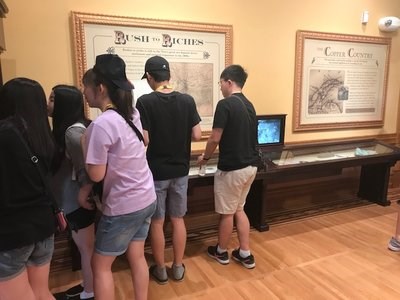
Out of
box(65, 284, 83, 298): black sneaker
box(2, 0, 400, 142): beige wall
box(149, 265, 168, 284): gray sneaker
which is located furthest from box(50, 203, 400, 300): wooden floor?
box(2, 0, 400, 142): beige wall

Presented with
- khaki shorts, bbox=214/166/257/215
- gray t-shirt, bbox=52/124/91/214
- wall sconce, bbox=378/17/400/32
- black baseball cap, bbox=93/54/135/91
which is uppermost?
wall sconce, bbox=378/17/400/32

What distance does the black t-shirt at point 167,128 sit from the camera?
2.02 m

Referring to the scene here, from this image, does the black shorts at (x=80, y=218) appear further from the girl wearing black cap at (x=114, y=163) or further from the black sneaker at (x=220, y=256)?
the black sneaker at (x=220, y=256)

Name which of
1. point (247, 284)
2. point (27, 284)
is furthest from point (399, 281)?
point (27, 284)

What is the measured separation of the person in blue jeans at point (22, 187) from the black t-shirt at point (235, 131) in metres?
1.22

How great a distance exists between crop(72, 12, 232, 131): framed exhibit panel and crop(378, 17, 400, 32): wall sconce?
1996mm

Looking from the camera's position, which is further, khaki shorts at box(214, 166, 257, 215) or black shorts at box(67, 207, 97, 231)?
khaki shorts at box(214, 166, 257, 215)

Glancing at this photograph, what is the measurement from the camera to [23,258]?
1.28 m

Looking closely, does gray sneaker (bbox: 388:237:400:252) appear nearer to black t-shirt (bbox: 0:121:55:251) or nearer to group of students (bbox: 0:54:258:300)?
group of students (bbox: 0:54:258:300)

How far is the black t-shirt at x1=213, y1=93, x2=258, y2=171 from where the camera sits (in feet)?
7.44

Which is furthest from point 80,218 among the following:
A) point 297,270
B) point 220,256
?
point 297,270

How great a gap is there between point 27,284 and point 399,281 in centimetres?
236

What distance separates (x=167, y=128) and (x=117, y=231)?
0.76 metres

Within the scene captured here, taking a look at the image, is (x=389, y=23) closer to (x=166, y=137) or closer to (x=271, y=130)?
(x=271, y=130)
